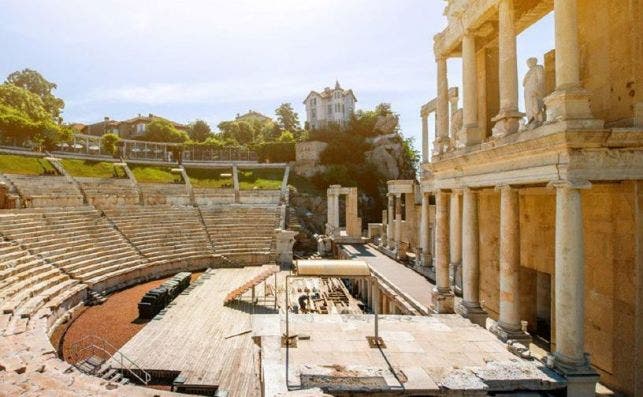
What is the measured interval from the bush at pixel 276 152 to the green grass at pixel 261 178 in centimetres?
476

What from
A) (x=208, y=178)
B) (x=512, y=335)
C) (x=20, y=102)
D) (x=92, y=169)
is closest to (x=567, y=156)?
(x=512, y=335)

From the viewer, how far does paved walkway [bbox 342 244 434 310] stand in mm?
16420

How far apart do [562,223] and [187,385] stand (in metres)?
9.93

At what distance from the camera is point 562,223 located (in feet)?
24.1

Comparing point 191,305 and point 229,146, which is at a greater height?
point 229,146

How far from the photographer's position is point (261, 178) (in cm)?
5162

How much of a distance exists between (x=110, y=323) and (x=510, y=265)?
14782 mm

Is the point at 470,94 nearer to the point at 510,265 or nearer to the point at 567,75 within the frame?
the point at 567,75

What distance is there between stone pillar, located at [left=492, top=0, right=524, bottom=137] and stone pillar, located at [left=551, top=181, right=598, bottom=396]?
2309mm

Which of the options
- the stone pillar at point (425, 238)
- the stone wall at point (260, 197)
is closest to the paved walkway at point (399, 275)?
the stone pillar at point (425, 238)

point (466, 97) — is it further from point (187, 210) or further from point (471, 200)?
point (187, 210)

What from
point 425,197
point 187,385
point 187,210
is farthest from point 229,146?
point 187,385

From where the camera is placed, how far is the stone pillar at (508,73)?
9117 millimetres

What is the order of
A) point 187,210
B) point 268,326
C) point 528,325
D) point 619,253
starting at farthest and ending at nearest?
point 187,210, point 528,325, point 268,326, point 619,253
